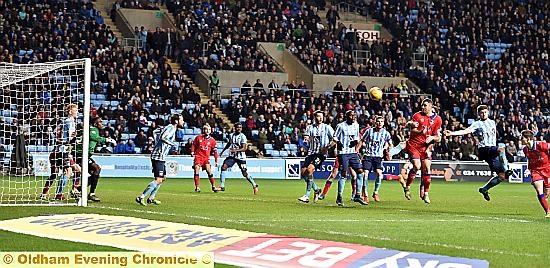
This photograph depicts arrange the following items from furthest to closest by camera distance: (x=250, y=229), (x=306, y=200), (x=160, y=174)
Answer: (x=306, y=200) < (x=160, y=174) < (x=250, y=229)

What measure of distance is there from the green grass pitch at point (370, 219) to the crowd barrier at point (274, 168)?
8600mm

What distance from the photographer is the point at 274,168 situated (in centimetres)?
3862

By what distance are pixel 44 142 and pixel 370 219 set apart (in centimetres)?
1313

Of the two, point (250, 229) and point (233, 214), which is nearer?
point (250, 229)

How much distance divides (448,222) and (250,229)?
4389 millimetres

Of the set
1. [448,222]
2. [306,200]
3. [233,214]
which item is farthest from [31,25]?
[448,222]

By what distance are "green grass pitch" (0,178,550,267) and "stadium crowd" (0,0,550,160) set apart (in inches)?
519

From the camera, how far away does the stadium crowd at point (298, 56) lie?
39625mm

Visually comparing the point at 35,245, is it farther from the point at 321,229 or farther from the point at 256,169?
the point at 256,169

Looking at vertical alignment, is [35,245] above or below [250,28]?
below

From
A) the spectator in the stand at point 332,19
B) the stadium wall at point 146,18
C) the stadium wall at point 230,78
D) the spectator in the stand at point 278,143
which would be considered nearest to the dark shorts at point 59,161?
the spectator in the stand at point 278,143

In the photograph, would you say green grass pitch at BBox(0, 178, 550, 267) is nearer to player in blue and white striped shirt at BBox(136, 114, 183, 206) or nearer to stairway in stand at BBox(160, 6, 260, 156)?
player in blue and white striped shirt at BBox(136, 114, 183, 206)

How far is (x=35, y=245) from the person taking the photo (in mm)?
11969

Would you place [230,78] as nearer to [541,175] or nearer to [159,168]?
[159,168]
